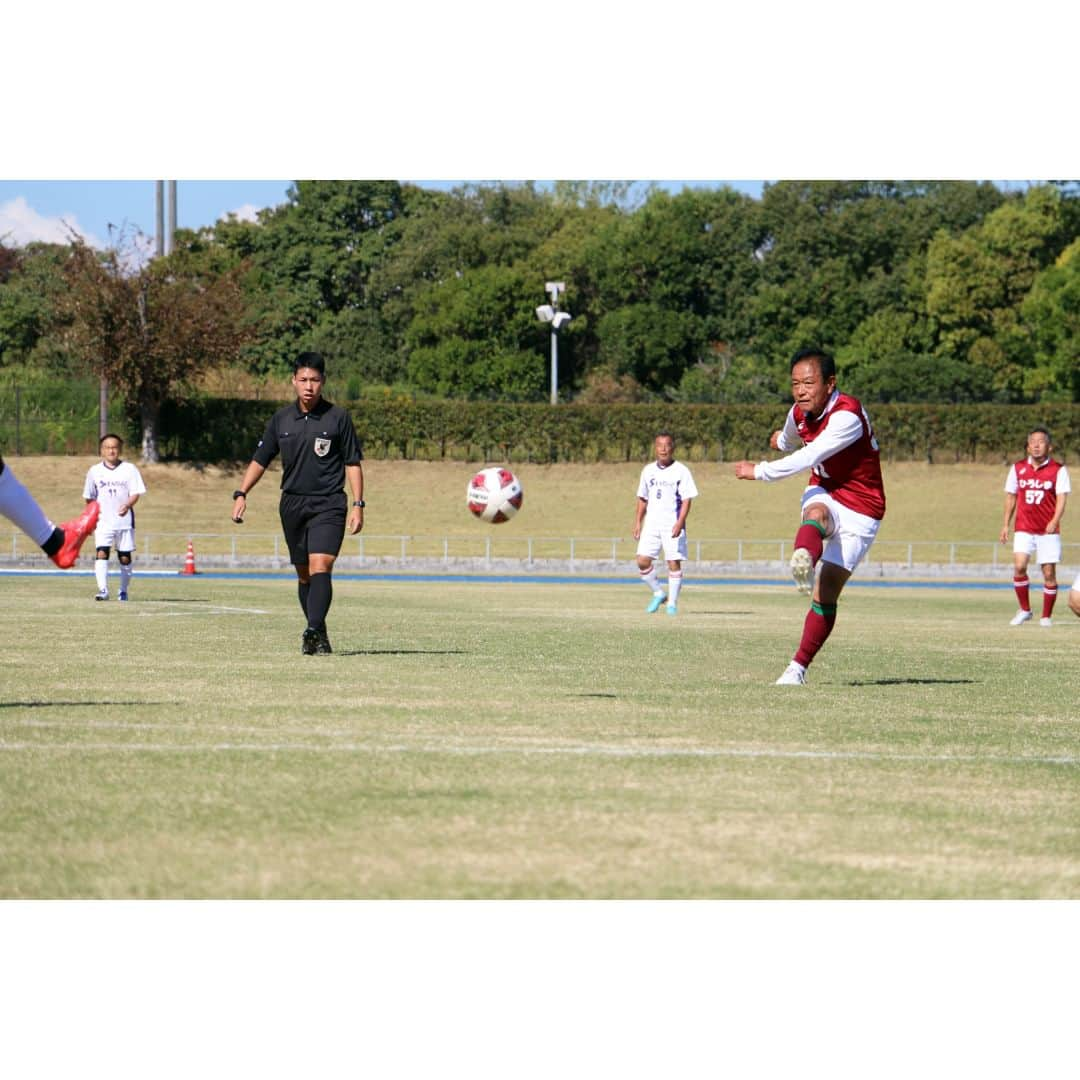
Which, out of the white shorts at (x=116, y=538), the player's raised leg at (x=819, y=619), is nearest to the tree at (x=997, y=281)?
the white shorts at (x=116, y=538)

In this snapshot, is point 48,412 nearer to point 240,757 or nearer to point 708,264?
point 708,264

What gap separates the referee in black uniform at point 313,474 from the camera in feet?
43.8

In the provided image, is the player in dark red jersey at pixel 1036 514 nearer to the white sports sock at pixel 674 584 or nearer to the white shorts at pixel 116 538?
the white sports sock at pixel 674 584

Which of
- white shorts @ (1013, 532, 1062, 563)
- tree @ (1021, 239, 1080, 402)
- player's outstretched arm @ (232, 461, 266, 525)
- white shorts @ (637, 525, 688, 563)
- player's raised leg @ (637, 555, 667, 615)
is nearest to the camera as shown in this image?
player's outstretched arm @ (232, 461, 266, 525)

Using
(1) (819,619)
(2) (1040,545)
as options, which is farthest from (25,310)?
(1) (819,619)

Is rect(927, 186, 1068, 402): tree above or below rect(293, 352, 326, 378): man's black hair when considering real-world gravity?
above

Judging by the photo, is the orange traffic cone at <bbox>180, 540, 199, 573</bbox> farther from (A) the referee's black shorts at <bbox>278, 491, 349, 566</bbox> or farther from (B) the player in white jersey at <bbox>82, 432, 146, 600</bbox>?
(A) the referee's black shorts at <bbox>278, 491, 349, 566</bbox>

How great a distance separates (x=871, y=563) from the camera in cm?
4725

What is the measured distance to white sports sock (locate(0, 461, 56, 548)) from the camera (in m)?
9.40

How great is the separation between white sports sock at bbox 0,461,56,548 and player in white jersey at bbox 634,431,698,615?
13576 millimetres

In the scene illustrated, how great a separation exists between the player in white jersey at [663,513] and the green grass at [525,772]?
8363mm

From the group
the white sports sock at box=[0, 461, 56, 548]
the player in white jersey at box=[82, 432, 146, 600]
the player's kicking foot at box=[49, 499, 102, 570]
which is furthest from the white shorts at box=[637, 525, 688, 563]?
the white sports sock at box=[0, 461, 56, 548]

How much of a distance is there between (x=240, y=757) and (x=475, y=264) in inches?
3019

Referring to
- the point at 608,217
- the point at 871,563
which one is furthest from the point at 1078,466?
the point at 608,217
